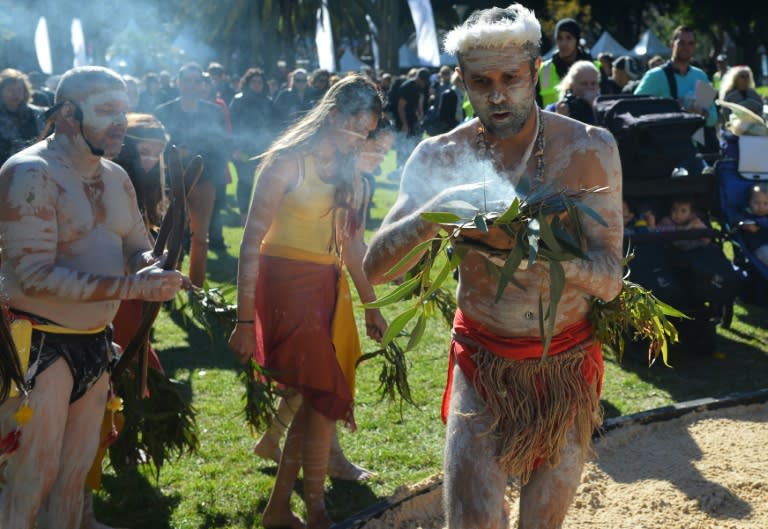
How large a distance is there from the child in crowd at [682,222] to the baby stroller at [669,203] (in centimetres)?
4

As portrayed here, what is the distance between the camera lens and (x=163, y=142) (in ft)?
16.1

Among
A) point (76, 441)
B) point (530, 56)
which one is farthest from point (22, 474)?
point (530, 56)

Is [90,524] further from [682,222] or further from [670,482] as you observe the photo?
[682,222]

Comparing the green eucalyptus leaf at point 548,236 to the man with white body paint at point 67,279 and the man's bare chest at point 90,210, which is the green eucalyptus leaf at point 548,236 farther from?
the man's bare chest at point 90,210

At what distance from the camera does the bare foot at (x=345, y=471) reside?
4699mm

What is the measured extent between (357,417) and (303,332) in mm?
1626

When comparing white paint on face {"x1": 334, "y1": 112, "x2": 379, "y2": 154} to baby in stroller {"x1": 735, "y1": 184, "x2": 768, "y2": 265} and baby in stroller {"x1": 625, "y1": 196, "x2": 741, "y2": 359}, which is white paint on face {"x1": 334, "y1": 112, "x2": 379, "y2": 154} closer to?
baby in stroller {"x1": 625, "y1": 196, "x2": 741, "y2": 359}

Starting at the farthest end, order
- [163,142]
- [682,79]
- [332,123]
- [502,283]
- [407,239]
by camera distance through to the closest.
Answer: [682,79] → [163,142] → [332,123] → [407,239] → [502,283]

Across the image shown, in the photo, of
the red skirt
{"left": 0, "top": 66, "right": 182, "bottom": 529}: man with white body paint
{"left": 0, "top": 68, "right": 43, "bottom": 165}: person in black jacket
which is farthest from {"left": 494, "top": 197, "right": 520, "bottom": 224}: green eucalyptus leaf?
{"left": 0, "top": 68, "right": 43, "bottom": 165}: person in black jacket

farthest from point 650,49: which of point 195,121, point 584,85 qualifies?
point 584,85

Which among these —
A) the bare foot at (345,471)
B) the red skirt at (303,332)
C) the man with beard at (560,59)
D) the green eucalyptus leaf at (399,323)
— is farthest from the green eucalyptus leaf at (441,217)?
the man with beard at (560,59)

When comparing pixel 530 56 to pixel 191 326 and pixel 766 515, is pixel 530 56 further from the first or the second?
pixel 191 326

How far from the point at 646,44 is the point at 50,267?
113 feet

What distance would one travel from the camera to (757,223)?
287 inches
